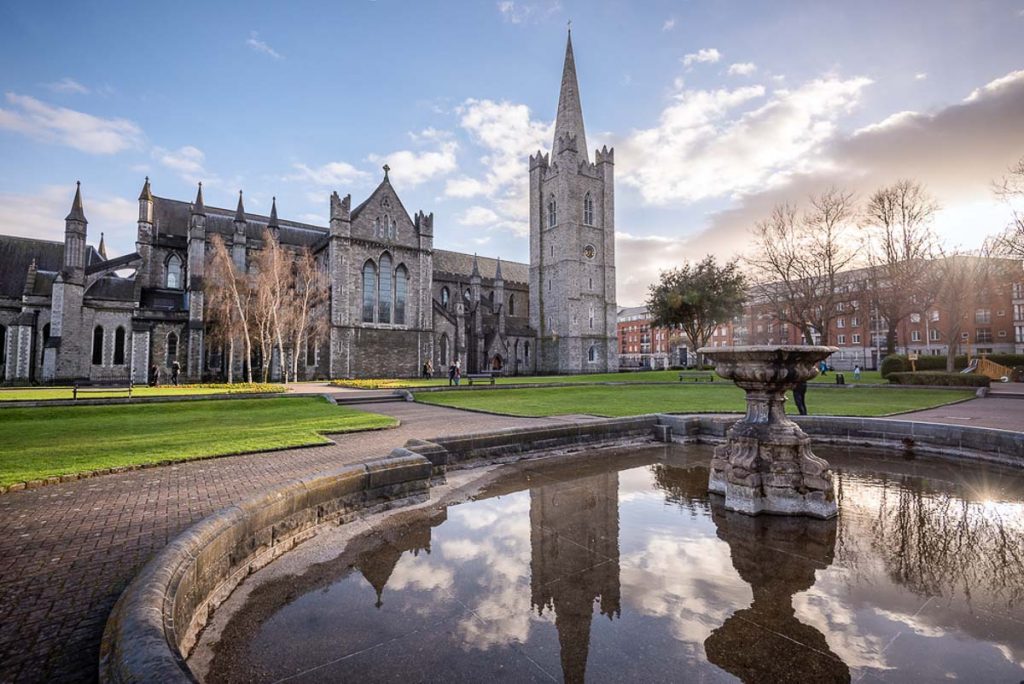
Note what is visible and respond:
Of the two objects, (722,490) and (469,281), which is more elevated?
(469,281)

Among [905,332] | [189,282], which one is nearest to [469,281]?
[189,282]

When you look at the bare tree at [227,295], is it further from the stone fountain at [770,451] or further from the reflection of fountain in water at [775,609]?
the reflection of fountain in water at [775,609]

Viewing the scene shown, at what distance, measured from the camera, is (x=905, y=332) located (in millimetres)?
61906

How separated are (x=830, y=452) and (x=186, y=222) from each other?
51.5 meters

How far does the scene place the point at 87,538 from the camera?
4293 mm

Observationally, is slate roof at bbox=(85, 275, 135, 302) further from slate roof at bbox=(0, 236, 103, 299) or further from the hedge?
the hedge

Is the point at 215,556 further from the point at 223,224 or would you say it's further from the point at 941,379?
the point at 223,224

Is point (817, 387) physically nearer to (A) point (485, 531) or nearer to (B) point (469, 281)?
(A) point (485, 531)

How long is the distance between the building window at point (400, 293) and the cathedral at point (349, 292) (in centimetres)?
12

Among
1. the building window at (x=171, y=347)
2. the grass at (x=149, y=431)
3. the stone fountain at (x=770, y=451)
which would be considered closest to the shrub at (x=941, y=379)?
the stone fountain at (x=770, y=451)

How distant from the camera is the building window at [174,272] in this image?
38.9 metres

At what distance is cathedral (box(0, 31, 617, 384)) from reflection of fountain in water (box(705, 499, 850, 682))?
3433 cm

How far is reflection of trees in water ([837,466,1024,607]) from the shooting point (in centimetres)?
383

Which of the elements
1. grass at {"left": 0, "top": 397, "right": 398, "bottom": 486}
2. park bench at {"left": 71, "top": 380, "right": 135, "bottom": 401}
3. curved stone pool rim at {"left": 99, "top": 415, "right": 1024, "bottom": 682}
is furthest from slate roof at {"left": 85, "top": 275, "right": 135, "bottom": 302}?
curved stone pool rim at {"left": 99, "top": 415, "right": 1024, "bottom": 682}
